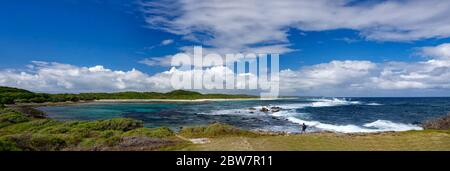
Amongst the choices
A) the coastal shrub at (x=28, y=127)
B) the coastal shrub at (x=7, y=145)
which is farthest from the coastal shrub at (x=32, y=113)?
the coastal shrub at (x=7, y=145)

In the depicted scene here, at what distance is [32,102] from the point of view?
125 metres

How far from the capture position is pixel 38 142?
2197cm

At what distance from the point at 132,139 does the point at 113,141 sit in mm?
1122

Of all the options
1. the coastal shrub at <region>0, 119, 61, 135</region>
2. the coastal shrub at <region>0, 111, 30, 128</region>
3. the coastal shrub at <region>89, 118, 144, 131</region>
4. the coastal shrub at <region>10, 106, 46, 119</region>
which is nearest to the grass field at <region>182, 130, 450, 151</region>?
the coastal shrub at <region>89, 118, 144, 131</region>

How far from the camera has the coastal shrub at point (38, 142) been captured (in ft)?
69.5
